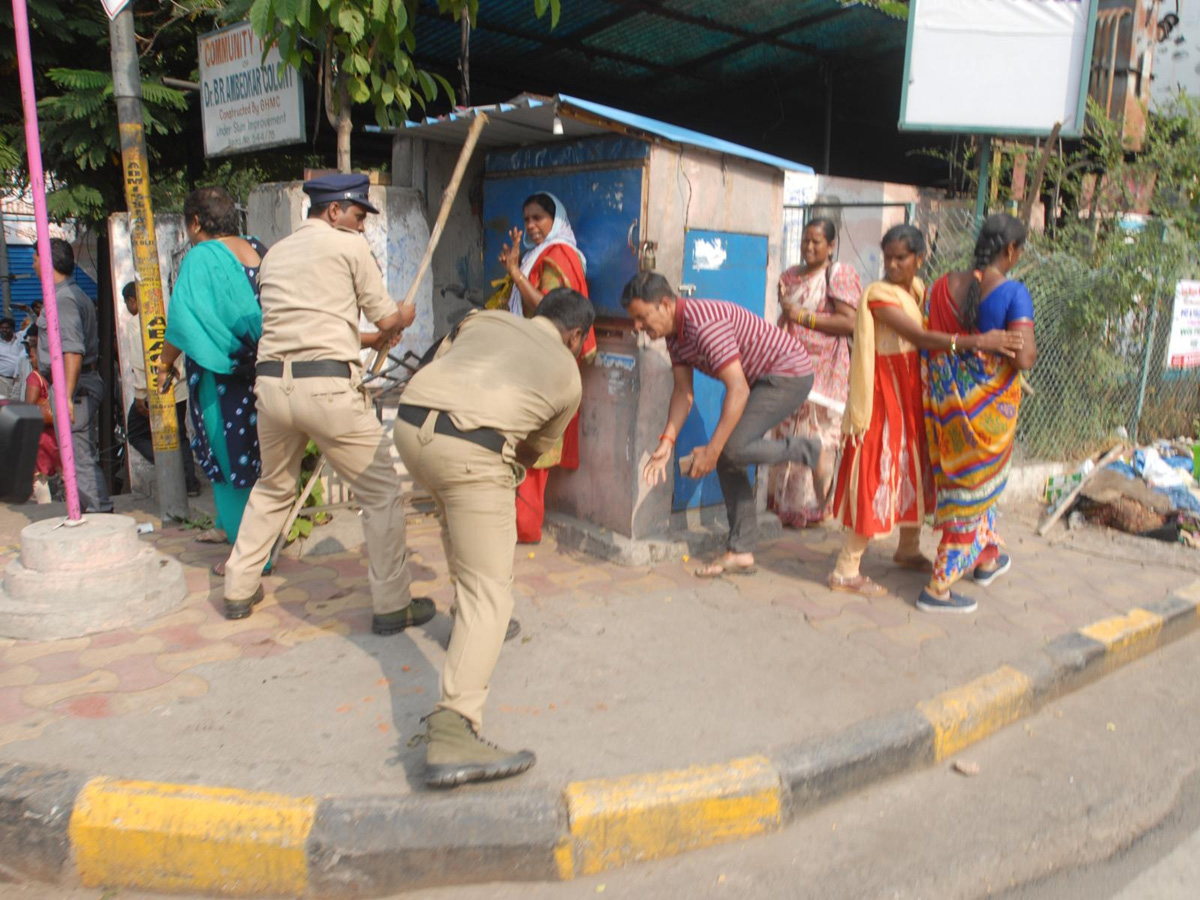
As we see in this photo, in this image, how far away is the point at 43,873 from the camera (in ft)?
8.09

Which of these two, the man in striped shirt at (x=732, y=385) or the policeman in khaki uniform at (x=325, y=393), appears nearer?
the policeman in khaki uniform at (x=325, y=393)

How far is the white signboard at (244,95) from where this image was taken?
5.45 meters

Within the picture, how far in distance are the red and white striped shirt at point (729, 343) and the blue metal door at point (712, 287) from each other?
1.48 ft

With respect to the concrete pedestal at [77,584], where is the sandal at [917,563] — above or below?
below

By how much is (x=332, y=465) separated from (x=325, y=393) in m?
0.33

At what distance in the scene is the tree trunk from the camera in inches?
177

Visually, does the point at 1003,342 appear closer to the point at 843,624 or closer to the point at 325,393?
the point at 843,624

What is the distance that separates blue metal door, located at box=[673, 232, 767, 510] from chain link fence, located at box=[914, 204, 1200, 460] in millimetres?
2359

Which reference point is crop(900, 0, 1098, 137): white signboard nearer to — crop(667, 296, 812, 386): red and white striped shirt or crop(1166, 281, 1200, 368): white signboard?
crop(1166, 281, 1200, 368): white signboard

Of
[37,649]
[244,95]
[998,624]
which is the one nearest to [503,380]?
[37,649]

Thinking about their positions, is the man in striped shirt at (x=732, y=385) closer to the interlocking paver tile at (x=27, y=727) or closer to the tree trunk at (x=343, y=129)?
the tree trunk at (x=343, y=129)

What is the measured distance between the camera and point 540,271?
4.66 metres

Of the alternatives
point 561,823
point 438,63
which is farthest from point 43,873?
point 438,63

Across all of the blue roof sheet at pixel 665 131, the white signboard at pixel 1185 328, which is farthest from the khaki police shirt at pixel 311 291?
the white signboard at pixel 1185 328
